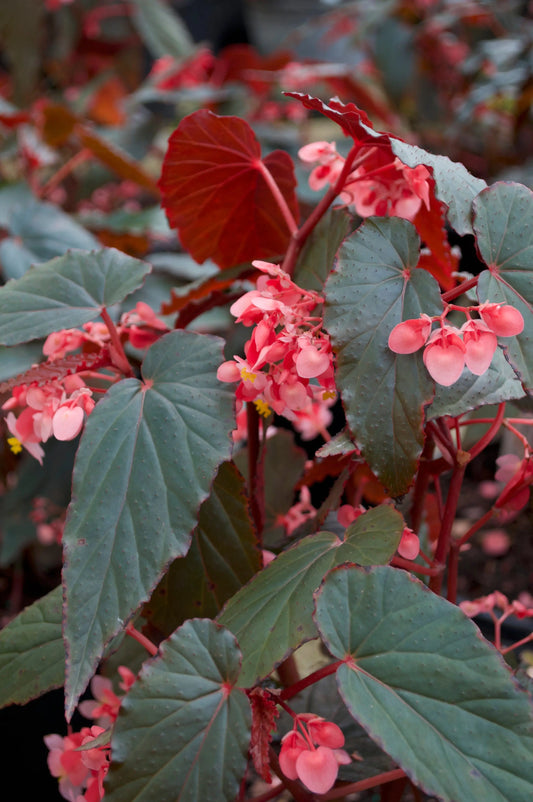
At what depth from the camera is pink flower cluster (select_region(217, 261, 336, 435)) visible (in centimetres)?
42

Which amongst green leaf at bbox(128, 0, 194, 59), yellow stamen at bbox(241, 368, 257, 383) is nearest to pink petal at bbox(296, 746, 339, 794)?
yellow stamen at bbox(241, 368, 257, 383)

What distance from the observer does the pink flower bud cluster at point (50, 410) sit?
0.44 meters

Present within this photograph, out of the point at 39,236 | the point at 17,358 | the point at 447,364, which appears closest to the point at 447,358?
the point at 447,364

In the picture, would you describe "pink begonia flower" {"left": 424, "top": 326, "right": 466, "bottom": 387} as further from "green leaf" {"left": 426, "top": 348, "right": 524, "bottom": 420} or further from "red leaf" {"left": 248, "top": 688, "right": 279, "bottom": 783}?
"red leaf" {"left": 248, "top": 688, "right": 279, "bottom": 783}

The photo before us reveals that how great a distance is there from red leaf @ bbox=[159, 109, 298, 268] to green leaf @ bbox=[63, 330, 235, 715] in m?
0.18

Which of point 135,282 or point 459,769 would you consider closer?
point 459,769

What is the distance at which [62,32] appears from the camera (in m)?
1.94

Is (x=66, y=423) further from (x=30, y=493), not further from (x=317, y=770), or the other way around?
(x=30, y=493)

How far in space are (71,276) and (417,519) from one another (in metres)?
0.33

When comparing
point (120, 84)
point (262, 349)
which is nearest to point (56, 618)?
point (262, 349)

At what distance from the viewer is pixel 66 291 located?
1.73 feet

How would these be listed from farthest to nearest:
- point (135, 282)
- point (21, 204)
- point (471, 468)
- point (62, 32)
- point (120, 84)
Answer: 1. point (120, 84)
2. point (62, 32)
3. point (471, 468)
4. point (21, 204)
5. point (135, 282)

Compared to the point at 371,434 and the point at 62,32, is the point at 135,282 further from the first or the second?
the point at 62,32

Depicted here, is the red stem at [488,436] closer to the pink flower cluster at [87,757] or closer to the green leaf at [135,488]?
the green leaf at [135,488]
